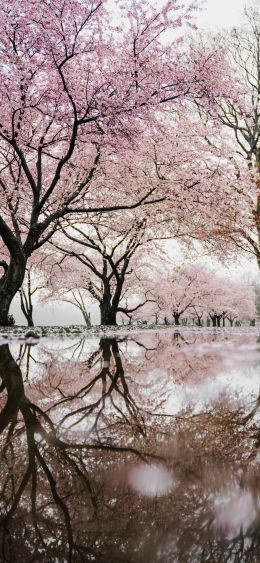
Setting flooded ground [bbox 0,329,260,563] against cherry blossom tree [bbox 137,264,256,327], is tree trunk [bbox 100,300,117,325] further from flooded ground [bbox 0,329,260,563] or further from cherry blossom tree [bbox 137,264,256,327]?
cherry blossom tree [bbox 137,264,256,327]

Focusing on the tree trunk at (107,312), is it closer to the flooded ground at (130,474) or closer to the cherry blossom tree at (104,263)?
the cherry blossom tree at (104,263)

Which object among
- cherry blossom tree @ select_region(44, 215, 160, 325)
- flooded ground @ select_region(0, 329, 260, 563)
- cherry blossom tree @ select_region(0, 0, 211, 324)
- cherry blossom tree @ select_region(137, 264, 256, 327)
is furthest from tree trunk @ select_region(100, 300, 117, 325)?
cherry blossom tree @ select_region(137, 264, 256, 327)

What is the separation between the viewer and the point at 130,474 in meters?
1.41

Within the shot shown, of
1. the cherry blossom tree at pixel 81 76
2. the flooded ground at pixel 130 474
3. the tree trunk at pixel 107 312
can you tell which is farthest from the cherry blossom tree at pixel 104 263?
the flooded ground at pixel 130 474

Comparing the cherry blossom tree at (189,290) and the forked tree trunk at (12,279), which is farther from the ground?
the cherry blossom tree at (189,290)

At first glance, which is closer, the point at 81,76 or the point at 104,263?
the point at 81,76

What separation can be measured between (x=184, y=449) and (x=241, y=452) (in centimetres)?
24

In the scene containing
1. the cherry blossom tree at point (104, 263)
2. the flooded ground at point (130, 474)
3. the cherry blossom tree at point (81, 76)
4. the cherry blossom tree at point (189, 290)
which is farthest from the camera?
the cherry blossom tree at point (189, 290)

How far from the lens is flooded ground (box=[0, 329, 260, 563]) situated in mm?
985

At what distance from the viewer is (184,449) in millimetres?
1624

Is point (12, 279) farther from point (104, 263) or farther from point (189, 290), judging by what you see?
point (189, 290)

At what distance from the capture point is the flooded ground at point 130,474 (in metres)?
0.98

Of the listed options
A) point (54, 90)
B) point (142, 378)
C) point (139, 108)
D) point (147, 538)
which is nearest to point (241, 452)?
point (147, 538)

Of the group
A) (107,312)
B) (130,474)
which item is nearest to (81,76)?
(130,474)
